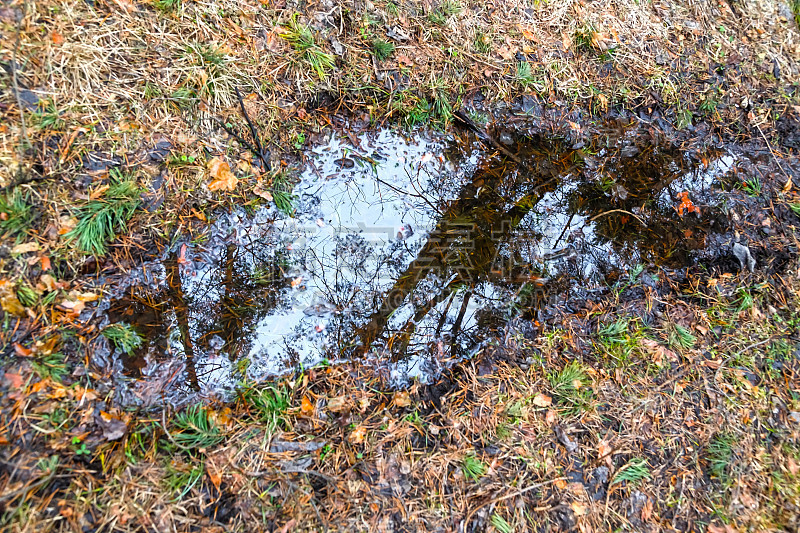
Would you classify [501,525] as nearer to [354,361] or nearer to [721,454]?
[354,361]

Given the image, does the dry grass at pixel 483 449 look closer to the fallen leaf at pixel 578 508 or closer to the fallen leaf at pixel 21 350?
the fallen leaf at pixel 578 508

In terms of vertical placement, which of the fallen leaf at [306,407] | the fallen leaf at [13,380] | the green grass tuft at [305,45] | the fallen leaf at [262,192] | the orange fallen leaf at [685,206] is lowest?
the fallen leaf at [13,380]

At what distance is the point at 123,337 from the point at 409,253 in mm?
1827

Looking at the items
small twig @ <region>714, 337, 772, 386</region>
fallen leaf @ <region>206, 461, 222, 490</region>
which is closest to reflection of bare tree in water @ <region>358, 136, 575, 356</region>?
fallen leaf @ <region>206, 461, 222, 490</region>

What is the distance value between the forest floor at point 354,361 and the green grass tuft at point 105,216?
2 cm

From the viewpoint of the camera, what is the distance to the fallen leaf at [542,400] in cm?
248

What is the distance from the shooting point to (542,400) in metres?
2.49

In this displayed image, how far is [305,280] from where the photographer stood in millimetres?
2525

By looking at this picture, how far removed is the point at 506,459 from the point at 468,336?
2.57ft

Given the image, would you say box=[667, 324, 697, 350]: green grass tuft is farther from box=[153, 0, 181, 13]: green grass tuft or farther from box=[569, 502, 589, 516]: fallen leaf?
box=[153, 0, 181, 13]: green grass tuft

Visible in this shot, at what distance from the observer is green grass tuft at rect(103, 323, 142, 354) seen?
2178mm

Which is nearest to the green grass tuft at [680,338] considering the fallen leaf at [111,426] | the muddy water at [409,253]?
the muddy water at [409,253]

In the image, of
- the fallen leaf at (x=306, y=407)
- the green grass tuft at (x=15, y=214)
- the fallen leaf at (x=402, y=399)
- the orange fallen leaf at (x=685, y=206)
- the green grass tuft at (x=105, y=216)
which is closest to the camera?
the green grass tuft at (x=15, y=214)

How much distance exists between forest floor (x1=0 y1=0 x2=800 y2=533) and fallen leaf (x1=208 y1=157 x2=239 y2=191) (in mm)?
12
